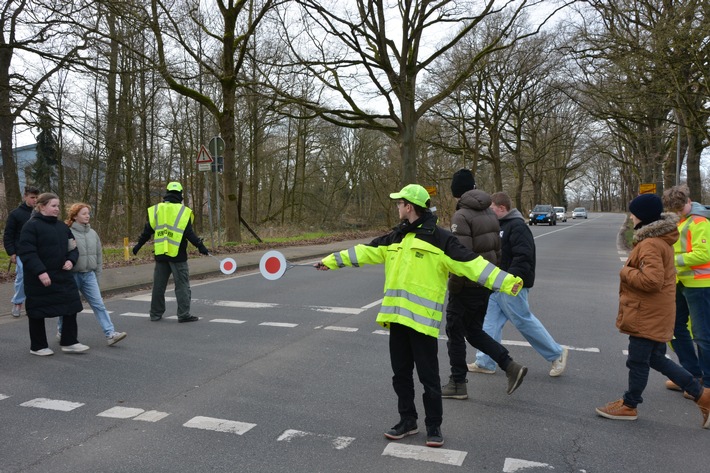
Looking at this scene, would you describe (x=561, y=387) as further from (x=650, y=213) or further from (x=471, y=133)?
(x=471, y=133)

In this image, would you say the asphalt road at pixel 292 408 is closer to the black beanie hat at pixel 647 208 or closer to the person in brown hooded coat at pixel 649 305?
the person in brown hooded coat at pixel 649 305

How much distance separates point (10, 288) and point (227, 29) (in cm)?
1229

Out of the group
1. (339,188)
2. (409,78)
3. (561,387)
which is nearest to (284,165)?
(339,188)

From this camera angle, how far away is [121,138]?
2305cm

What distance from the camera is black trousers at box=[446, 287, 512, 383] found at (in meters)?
5.03

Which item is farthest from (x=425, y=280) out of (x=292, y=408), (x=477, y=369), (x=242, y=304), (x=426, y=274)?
(x=242, y=304)

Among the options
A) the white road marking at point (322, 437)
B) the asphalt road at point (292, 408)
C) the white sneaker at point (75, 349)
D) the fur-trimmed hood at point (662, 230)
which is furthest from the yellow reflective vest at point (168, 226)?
the fur-trimmed hood at point (662, 230)

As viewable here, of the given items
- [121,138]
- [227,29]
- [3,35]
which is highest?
[227,29]

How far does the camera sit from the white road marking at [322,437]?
4.08 metres

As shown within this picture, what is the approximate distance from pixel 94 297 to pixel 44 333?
67cm

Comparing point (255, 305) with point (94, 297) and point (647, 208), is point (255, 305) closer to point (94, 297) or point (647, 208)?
point (94, 297)

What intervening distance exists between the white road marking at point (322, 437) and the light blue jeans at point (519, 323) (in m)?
2.19

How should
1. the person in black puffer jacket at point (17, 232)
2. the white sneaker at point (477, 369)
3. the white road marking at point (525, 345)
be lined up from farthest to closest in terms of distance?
the person in black puffer jacket at point (17, 232) → the white road marking at point (525, 345) → the white sneaker at point (477, 369)

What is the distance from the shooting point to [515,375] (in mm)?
4938
